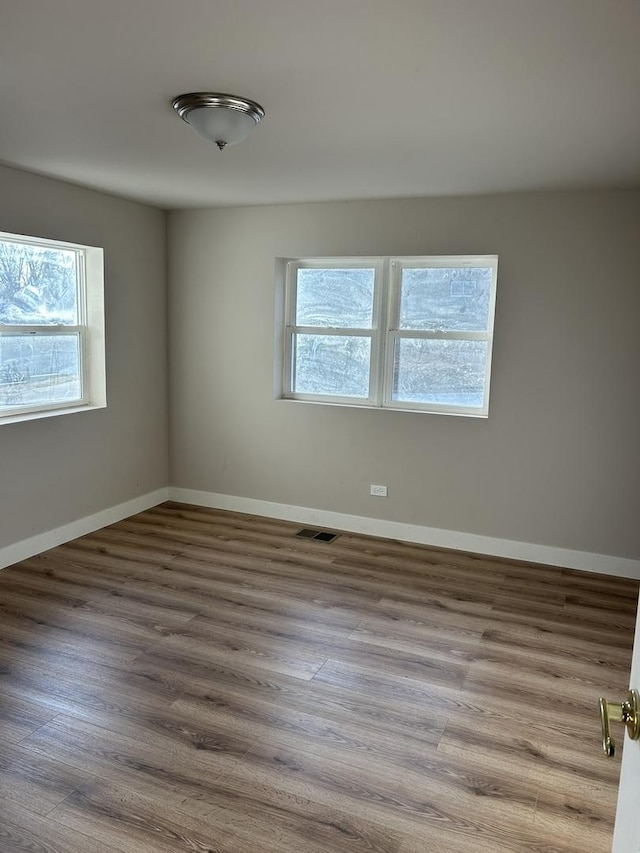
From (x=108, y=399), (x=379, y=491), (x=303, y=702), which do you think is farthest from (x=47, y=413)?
(x=303, y=702)

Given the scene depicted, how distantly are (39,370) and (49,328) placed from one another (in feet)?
0.95

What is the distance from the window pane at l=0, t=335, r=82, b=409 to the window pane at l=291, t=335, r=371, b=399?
5.45ft

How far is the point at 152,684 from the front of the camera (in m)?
2.75

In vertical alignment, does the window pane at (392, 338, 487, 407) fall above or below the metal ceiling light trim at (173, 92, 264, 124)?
below

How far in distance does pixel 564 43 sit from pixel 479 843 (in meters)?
2.44

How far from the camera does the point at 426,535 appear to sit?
4672mm

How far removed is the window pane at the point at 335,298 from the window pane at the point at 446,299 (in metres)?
0.29

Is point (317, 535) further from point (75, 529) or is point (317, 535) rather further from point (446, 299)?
point (446, 299)

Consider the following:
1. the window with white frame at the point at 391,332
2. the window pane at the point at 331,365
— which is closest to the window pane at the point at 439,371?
the window with white frame at the point at 391,332

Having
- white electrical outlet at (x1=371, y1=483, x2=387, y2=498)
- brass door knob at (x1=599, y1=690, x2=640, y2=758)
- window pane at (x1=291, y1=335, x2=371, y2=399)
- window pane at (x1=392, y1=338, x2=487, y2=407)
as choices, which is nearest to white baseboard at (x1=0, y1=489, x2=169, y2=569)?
window pane at (x1=291, y1=335, x2=371, y2=399)

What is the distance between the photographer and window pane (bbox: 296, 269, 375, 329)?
4.77 metres

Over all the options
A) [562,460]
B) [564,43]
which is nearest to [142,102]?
[564,43]

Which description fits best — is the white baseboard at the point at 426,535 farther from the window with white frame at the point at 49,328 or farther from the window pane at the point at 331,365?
the window with white frame at the point at 49,328

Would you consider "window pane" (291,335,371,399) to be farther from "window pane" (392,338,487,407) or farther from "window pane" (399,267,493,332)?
"window pane" (399,267,493,332)
